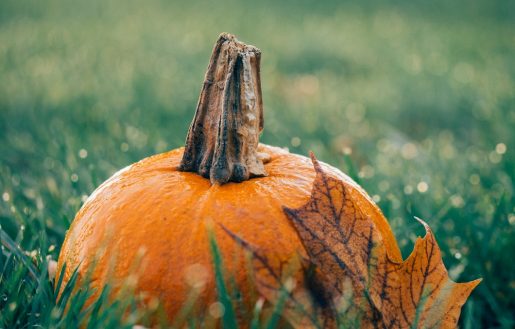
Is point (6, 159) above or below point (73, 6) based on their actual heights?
below

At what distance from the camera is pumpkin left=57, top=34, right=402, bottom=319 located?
1.30 meters

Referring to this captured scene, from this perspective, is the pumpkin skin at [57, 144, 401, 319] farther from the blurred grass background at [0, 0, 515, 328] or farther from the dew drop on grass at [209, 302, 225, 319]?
the blurred grass background at [0, 0, 515, 328]

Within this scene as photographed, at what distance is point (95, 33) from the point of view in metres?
7.32

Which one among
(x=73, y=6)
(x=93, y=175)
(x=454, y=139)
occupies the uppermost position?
(x=73, y=6)

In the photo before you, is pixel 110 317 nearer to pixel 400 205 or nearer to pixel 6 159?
pixel 400 205

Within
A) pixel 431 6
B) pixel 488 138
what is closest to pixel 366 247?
pixel 488 138

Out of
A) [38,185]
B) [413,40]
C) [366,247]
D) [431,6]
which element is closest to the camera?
[366,247]

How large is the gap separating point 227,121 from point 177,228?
1.02 ft

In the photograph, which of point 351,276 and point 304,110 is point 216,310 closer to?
point 351,276

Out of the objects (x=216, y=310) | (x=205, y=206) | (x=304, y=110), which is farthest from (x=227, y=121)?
(x=304, y=110)

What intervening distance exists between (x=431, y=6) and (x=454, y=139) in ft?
27.6

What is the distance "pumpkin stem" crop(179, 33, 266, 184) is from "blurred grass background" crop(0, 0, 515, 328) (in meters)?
0.57

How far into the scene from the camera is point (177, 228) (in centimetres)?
135

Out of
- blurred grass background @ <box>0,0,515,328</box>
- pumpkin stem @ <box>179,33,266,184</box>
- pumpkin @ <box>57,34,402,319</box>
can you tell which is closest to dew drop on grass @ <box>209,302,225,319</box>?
pumpkin @ <box>57,34,402,319</box>
